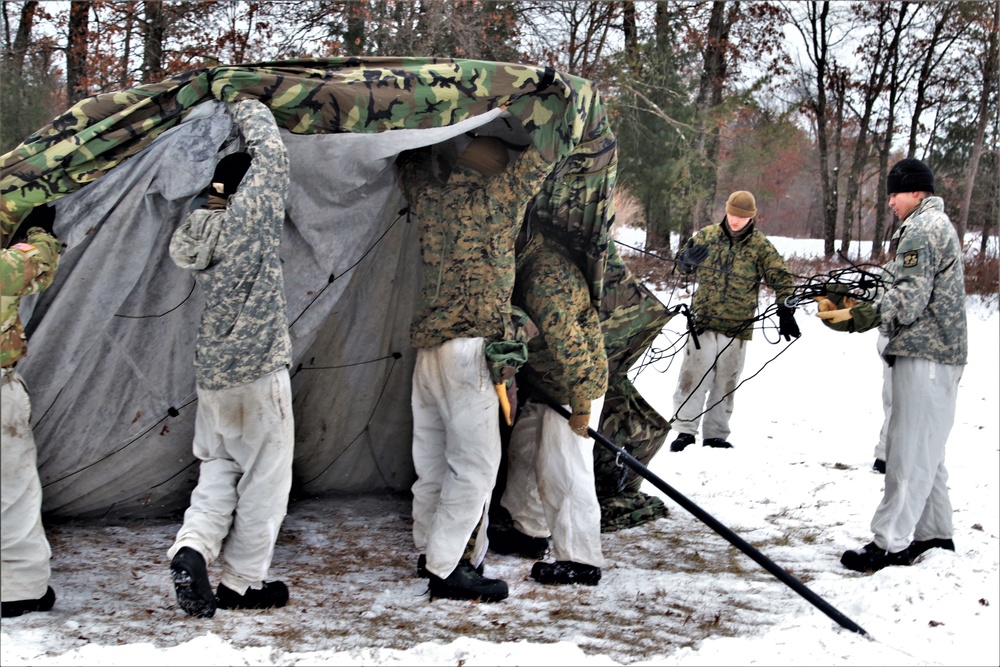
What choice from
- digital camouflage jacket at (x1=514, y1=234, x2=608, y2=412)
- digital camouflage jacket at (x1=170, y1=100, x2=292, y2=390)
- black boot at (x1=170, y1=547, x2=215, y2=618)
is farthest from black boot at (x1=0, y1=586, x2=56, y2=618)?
digital camouflage jacket at (x1=514, y1=234, x2=608, y2=412)

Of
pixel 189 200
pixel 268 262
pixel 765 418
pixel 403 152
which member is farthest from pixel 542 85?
pixel 765 418

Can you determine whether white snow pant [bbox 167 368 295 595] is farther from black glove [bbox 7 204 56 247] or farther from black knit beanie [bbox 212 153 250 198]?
black glove [bbox 7 204 56 247]

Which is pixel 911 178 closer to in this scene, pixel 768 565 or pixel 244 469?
pixel 768 565

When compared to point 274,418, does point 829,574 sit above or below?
below

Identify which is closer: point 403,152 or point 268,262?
point 268,262

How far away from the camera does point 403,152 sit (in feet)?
12.9

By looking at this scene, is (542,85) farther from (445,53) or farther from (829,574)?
(445,53)

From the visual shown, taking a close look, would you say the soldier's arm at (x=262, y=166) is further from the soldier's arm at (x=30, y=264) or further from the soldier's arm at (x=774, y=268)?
the soldier's arm at (x=774, y=268)

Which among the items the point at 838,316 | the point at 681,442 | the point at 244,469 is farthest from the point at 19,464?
the point at 681,442

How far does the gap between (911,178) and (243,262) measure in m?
3.33

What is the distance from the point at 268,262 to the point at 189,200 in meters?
0.65

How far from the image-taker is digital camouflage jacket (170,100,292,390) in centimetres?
328

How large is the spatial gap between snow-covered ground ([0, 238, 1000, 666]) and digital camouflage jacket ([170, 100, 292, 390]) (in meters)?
0.98

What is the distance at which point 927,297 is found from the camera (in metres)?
4.25
